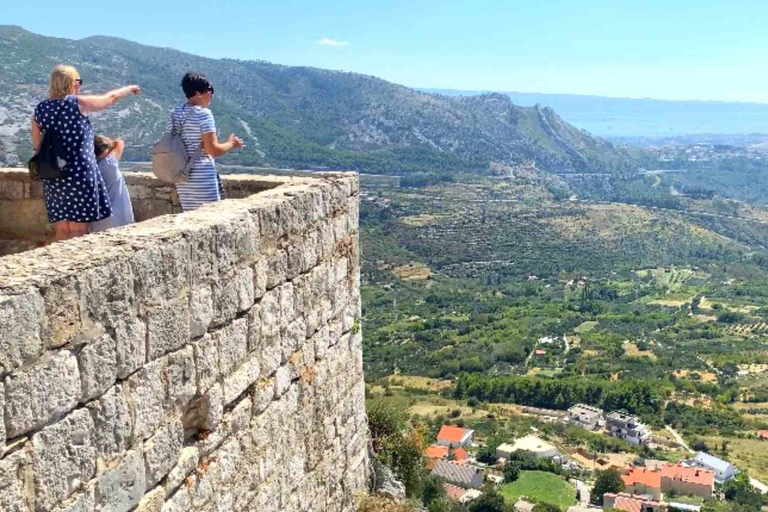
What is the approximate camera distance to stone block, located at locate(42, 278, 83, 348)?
7.54 ft

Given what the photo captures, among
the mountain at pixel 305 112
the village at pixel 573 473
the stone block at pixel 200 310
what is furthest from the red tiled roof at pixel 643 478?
the mountain at pixel 305 112

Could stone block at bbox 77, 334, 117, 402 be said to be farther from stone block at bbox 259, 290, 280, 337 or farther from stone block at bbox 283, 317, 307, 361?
stone block at bbox 283, 317, 307, 361

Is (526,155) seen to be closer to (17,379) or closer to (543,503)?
(543,503)

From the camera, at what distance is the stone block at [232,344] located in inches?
131

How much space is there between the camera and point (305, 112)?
6294 inches

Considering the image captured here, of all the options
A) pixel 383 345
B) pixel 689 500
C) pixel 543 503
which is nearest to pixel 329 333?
pixel 543 503

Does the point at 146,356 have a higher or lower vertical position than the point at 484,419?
higher

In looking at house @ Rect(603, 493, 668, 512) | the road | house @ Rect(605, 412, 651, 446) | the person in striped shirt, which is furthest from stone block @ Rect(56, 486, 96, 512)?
the road

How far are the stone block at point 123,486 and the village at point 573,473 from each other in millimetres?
30948

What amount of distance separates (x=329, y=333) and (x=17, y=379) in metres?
2.55

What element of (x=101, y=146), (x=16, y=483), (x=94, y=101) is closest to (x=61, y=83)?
(x=94, y=101)

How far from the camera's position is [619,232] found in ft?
358

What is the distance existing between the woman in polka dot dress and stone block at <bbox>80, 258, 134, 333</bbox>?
4.73 ft

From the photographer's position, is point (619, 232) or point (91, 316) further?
point (619, 232)
